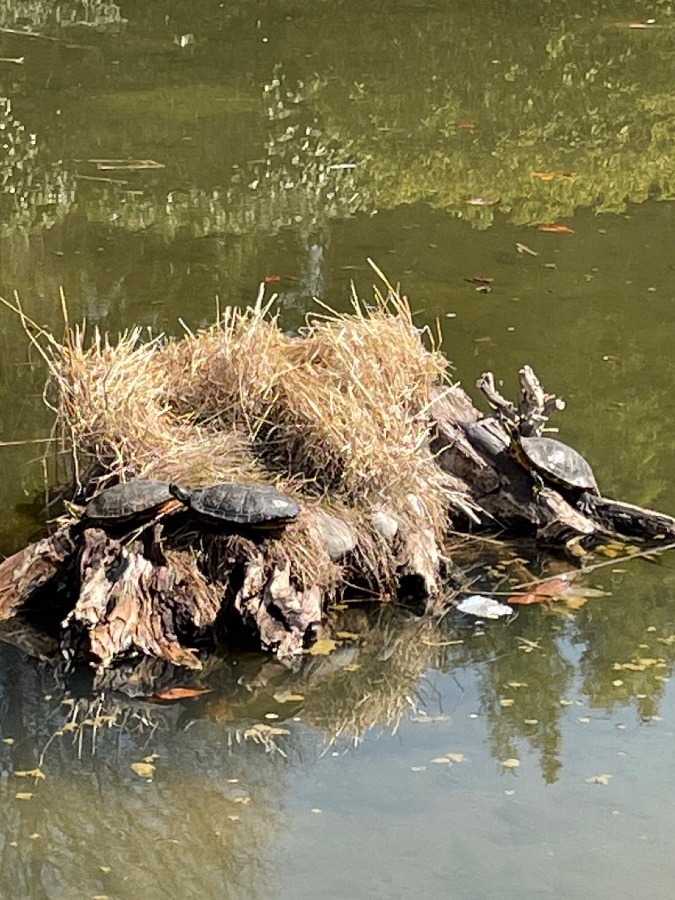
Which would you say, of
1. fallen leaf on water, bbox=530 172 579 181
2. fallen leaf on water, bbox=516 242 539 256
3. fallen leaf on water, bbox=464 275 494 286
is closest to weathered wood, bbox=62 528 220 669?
fallen leaf on water, bbox=464 275 494 286

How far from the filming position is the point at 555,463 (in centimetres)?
514

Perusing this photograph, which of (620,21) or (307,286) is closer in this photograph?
(307,286)

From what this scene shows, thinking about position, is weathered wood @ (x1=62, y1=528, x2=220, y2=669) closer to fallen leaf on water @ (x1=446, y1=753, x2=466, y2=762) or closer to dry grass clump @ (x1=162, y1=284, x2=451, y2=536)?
dry grass clump @ (x1=162, y1=284, x2=451, y2=536)

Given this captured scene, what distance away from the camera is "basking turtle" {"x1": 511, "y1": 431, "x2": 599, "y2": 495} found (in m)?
5.12

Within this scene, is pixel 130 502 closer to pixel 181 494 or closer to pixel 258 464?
pixel 181 494

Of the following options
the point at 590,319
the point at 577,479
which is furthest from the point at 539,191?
the point at 577,479

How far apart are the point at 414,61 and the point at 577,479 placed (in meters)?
7.21

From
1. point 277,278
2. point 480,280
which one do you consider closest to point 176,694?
point 277,278

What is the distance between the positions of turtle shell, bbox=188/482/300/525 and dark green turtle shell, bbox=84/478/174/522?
4.1 inches

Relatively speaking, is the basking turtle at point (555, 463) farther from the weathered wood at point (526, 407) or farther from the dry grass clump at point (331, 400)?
the dry grass clump at point (331, 400)

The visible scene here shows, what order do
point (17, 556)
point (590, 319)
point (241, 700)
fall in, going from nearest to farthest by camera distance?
point (241, 700)
point (17, 556)
point (590, 319)

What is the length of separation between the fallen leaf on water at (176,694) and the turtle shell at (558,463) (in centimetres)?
154

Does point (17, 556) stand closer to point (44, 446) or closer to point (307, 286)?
point (44, 446)

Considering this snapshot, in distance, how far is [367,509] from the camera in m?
4.89
